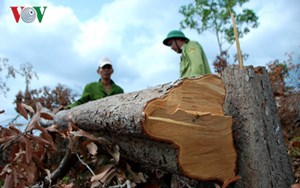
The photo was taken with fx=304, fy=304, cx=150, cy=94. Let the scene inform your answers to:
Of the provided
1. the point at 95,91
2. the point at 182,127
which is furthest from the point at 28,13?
the point at 182,127

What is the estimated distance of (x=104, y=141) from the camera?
7.62ft

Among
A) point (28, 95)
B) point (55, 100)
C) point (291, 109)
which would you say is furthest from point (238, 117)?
point (28, 95)

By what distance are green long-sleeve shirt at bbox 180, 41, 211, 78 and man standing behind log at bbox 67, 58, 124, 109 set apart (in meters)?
1.06

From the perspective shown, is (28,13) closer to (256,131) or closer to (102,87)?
(102,87)

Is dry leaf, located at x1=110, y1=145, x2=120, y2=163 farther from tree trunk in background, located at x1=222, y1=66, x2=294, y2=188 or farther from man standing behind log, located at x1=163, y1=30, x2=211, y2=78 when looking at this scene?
man standing behind log, located at x1=163, y1=30, x2=211, y2=78

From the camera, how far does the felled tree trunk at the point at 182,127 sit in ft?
5.60

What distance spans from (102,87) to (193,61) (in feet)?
4.53

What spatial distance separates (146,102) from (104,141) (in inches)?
30.6

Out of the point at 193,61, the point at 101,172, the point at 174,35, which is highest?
the point at 174,35

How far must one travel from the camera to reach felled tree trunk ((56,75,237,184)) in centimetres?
171

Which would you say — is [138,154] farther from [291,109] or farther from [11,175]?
[291,109]

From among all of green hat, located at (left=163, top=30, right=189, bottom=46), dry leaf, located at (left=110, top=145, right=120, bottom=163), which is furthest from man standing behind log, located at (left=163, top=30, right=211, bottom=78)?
dry leaf, located at (left=110, top=145, right=120, bottom=163)

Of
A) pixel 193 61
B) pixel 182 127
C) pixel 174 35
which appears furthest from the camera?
pixel 174 35

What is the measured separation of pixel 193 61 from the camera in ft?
9.82
